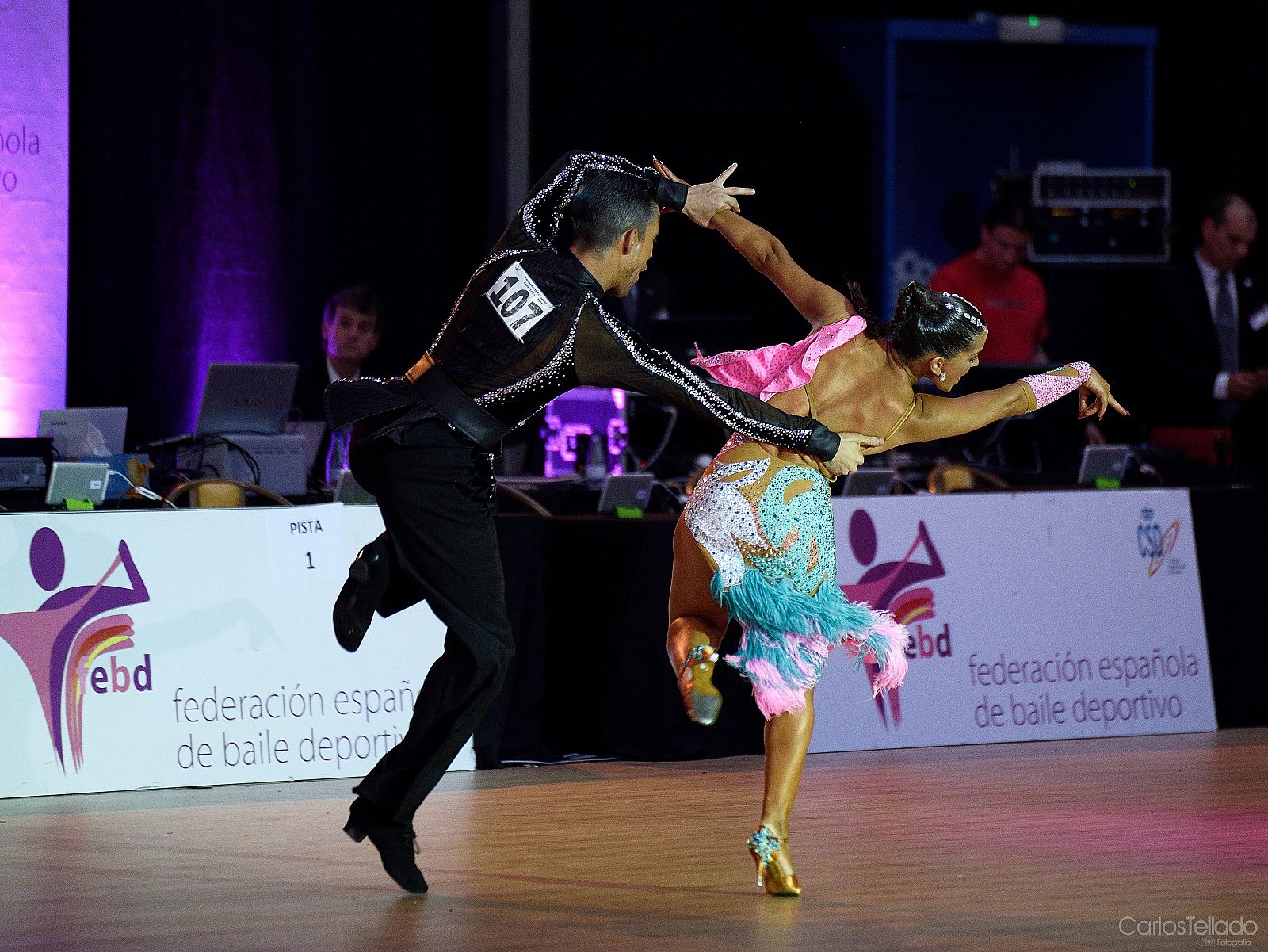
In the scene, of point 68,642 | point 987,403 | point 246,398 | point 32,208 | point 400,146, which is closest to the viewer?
point 987,403

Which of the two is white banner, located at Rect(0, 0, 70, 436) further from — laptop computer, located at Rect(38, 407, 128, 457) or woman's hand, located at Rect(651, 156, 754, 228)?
woman's hand, located at Rect(651, 156, 754, 228)

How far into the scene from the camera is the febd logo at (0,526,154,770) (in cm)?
521

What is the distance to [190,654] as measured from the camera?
17.6 ft

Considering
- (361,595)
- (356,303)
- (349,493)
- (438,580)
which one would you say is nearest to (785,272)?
(438,580)

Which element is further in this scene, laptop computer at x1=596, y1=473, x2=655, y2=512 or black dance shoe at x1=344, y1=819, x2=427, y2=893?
laptop computer at x1=596, y1=473, x2=655, y2=512

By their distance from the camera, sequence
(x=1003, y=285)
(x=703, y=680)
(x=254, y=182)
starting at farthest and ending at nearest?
(x=1003, y=285)
(x=254, y=182)
(x=703, y=680)

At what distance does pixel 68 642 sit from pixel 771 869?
7.73 feet

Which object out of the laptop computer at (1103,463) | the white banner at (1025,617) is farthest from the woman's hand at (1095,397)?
the laptop computer at (1103,463)

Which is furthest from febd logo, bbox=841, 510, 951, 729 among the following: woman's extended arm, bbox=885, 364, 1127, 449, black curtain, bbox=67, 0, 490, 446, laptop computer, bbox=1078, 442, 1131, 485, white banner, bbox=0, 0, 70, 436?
white banner, bbox=0, 0, 70, 436

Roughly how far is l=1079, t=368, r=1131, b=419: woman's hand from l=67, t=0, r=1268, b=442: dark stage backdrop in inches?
146

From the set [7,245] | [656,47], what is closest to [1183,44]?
[656,47]

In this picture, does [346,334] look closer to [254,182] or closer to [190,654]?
[254,182]

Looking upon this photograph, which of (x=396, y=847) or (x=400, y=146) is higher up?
(x=400, y=146)

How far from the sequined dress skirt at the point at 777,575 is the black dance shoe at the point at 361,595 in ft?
2.50
